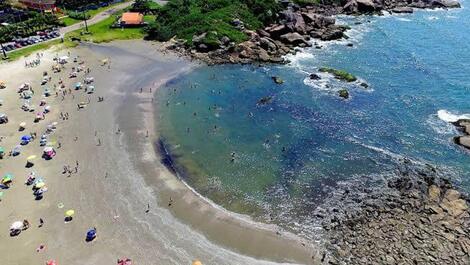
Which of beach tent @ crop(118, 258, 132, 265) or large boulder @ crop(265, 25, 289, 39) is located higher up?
large boulder @ crop(265, 25, 289, 39)

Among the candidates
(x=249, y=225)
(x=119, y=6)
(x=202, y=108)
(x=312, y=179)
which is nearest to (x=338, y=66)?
(x=202, y=108)

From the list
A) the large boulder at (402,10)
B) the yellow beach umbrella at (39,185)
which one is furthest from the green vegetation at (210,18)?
the yellow beach umbrella at (39,185)

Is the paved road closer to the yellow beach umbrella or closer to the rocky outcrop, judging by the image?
the yellow beach umbrella

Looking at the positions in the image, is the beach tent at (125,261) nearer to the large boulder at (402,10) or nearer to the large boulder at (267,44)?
the large boulder at (267,44)

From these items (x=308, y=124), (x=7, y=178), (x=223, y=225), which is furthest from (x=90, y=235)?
(x=308, y=124)

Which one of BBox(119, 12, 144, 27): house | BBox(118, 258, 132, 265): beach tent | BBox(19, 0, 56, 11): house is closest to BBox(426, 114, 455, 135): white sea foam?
BBox(118, 258, 132, 265): beach tent

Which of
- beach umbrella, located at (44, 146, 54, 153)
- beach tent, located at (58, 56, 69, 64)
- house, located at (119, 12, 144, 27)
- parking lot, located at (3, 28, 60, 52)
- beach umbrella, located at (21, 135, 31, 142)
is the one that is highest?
house, located at (119, 12, 144, 27)

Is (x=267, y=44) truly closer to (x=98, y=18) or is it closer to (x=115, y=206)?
(x=98, y=18)

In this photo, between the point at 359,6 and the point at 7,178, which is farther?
the point at 359,6
